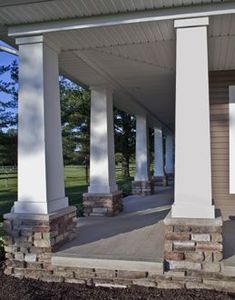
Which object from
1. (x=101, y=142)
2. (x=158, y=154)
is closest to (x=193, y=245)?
(x=101, y=142)

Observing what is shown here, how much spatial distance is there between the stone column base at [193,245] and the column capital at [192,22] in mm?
2186

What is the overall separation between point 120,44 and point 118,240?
2.70m

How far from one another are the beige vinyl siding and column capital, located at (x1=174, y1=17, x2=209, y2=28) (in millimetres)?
2645

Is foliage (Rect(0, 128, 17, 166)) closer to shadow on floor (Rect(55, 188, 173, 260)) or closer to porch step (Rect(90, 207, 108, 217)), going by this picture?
porch step (Rect(90, 207, 108, 217))

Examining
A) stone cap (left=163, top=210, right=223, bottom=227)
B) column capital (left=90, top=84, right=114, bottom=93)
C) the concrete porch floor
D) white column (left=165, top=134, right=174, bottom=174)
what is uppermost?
column capital (left=90, top=84, right=114, bottom=93)

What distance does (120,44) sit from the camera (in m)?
5.13

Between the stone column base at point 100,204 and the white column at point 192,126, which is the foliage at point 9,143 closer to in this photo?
the stone column base at point 100,204

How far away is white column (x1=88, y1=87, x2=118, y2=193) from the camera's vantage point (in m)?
7.89

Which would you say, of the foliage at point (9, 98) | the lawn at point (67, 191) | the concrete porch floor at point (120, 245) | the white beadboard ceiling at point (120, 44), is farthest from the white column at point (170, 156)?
the concrete porch floor at point (120, 245)

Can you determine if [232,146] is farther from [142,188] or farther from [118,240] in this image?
[142,188]

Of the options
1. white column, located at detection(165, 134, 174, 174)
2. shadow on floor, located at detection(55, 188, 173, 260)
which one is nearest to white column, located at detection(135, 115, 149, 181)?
shadow on floor, located at detection(55, 188, 173, 260)

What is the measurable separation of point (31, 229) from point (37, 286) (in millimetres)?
679

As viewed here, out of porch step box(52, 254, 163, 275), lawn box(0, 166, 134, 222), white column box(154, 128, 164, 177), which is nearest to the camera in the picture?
porch step box(52, 254, 163, 275)

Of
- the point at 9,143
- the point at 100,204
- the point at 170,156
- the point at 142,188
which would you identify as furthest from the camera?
the point at 170,156
